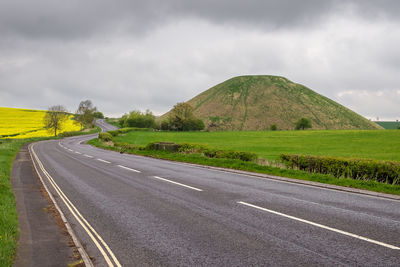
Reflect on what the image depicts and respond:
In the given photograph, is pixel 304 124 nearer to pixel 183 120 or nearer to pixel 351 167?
pixel 183 120

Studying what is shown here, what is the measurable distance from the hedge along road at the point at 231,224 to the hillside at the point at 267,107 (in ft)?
387

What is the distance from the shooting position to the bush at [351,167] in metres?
12.7

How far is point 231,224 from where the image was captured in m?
7.53

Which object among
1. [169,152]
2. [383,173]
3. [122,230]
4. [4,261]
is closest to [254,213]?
[122,230]

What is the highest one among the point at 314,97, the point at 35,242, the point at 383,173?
the point at 314,97

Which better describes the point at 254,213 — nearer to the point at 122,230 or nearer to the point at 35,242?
the point at 122,230

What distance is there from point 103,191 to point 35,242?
5.59m

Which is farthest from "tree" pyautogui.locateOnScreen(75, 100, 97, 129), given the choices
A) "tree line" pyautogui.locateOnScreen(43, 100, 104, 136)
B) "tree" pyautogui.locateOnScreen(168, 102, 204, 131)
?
"tree" pyautogui.locateOnScreen(168, 102, 204, 131)

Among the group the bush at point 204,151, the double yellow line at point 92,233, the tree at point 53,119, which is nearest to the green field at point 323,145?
the bush at point 204,151

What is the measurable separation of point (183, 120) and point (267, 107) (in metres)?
60.0

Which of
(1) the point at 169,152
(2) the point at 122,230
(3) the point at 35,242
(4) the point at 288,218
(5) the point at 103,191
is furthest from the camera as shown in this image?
(1) the point at 169,152

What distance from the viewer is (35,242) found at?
6.69 m

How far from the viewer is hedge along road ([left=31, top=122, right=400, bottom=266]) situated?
567 cm

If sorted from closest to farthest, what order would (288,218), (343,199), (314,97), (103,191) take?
(288,218) → (343,199) → (103,191) → (314,97)
